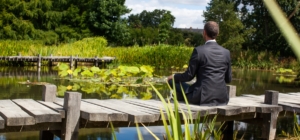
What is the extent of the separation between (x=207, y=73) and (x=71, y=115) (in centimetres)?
156

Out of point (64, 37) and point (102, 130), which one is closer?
point (102, 130)

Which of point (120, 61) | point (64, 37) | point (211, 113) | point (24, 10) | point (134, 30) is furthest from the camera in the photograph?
point (134, 30)

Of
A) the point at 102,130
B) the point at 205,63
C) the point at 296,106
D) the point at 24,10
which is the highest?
the point at 24,10

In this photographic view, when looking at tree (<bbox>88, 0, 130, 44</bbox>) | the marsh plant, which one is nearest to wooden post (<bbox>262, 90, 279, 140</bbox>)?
the marsh plant

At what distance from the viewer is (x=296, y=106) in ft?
16.6

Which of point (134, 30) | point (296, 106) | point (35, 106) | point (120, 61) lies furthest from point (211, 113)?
point (134, 30)

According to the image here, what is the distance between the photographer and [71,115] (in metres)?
3.63

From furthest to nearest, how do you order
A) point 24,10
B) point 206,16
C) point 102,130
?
point 206,16, point 24,10, point 102,130

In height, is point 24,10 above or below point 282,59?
above

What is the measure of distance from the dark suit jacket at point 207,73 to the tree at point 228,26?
25.5 metres

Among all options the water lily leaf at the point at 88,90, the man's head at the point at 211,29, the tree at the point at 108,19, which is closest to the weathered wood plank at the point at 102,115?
the man's head at the point at 211,29

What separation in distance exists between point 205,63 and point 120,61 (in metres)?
15.2

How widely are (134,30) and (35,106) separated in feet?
120

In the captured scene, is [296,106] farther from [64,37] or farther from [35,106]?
[64,37]
